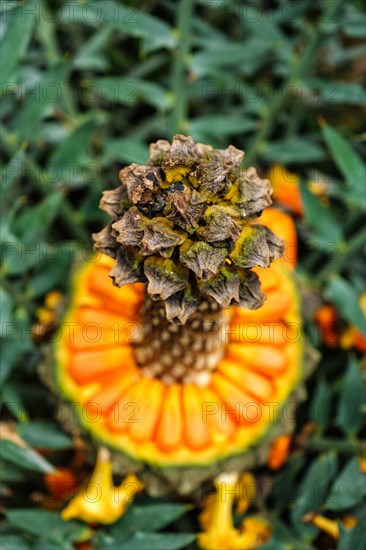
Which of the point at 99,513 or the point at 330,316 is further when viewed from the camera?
the point at 330,316

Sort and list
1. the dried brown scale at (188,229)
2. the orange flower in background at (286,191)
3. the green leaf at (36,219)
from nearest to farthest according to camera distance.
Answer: the dried brown scale at (188,229) < the green leaf at (36,219) < the orange flower in background at (286,191)

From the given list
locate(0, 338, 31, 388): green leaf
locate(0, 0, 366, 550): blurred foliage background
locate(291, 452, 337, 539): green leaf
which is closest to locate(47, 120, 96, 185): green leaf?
locate(0, 0, 366, 550): blurred foliage background

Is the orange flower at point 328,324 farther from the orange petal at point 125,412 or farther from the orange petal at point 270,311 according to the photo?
the orange petal at point 125,412

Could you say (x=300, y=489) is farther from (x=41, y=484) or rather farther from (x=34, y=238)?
(x=34, y=238)

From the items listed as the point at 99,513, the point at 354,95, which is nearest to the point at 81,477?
the point at 99,513

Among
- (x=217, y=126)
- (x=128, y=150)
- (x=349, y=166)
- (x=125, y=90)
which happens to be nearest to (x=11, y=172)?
(x=128, y=150)

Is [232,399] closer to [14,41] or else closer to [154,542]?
[154,542]

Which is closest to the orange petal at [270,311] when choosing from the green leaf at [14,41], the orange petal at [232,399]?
the orange petal at [232,399]
